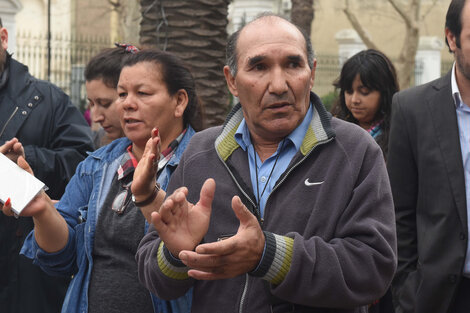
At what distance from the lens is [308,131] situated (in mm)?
3086

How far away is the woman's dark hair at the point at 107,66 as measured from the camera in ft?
15.4

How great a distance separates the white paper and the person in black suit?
5.88 ft

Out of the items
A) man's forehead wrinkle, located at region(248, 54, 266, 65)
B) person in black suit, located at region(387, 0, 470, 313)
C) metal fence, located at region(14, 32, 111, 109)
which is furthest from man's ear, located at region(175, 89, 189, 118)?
metal fence, located at region(14, 32, 111, 109)

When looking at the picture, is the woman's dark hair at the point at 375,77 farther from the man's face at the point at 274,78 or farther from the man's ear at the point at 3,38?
the man's face at the point at 274,78

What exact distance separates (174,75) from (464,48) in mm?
1385

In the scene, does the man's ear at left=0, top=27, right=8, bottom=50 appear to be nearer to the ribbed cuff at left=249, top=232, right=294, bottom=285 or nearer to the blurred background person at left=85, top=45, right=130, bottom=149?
the blurred background person at left=85, top=45, right=130, bottom=149

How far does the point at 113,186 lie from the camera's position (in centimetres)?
385

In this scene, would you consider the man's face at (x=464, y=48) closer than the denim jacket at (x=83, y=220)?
No

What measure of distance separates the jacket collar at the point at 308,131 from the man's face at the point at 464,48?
3.41ft

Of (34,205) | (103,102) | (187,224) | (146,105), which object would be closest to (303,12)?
(103,102)

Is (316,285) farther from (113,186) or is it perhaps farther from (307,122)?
(113,186)

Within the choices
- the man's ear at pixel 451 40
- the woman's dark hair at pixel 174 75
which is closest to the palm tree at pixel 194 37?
the woman's dark hair at pixel 174 75

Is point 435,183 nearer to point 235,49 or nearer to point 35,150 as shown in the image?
point 235,49

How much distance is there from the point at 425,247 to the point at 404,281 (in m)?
0.26
